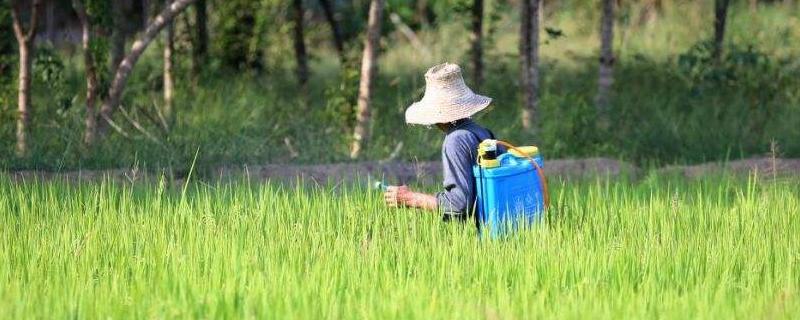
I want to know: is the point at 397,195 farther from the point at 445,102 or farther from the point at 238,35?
the point at 238,35

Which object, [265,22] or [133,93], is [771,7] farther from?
[133,93]

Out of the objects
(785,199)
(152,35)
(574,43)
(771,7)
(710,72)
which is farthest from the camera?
(771,7)

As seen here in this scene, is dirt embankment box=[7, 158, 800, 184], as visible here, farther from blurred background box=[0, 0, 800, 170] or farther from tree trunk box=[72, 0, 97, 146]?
tree trunk box=[72, 0, 97, 146]

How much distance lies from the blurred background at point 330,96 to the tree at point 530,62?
0.02m

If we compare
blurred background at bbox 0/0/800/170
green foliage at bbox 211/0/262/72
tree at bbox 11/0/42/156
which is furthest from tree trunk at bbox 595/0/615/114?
green foliage at bbox 211/0/262/72

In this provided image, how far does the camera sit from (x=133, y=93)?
48.5ft

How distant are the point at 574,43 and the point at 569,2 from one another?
2254mm

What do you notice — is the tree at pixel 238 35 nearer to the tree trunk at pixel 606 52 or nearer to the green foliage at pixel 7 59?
the green foliage at pixel 7 59

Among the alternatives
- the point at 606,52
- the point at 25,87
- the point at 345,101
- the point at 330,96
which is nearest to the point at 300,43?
the point at 330,96

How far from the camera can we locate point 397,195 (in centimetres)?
622

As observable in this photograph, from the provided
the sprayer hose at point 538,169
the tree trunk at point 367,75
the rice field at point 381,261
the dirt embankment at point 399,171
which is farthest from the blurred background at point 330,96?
the sprayer hose at point 538,169

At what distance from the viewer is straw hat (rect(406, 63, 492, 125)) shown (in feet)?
20.4

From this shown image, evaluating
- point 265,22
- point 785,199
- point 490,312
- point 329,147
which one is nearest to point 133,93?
point 265,22

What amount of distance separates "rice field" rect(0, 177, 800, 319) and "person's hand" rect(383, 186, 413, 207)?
16 cm
